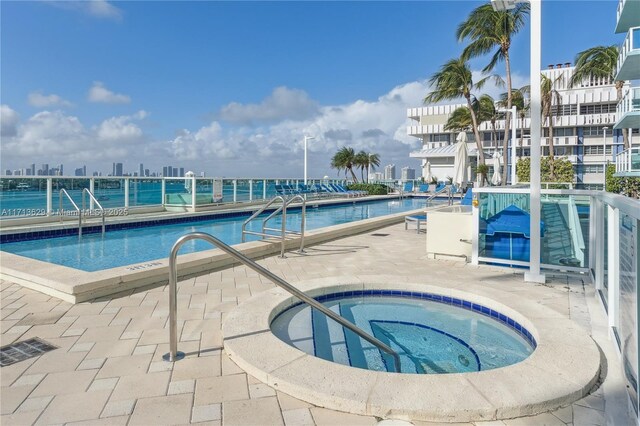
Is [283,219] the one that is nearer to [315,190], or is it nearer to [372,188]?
[315,190]

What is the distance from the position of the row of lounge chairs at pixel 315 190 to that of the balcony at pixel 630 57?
1440 cm

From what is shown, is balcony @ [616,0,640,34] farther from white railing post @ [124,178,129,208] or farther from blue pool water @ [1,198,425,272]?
white railing post @ [124,178,129,208]

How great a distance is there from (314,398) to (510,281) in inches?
133

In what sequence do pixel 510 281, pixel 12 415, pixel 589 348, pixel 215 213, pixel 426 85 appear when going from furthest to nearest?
1. pixel 426 85
2. pixel 215 213
3. pixel 510 281
4. pixel 589 348
5. pixel 12 415

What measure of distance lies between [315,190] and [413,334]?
17175mm

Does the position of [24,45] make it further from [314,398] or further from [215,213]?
[314,398]

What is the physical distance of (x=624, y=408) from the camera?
1.99m

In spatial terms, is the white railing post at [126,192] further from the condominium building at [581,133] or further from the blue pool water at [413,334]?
the condominium building at [581,133]

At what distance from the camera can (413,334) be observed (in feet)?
11.3

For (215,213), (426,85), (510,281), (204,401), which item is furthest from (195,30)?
(204,401)

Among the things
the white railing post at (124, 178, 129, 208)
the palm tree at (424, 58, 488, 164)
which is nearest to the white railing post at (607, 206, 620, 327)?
the white railing post at (124, 178, 129, 208)

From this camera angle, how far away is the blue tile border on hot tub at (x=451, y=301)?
3242 millimetres

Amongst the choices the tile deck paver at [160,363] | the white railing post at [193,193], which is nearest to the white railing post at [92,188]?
the white railing post at [193,193]

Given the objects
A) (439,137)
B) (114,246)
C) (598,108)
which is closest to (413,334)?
(114,246)
